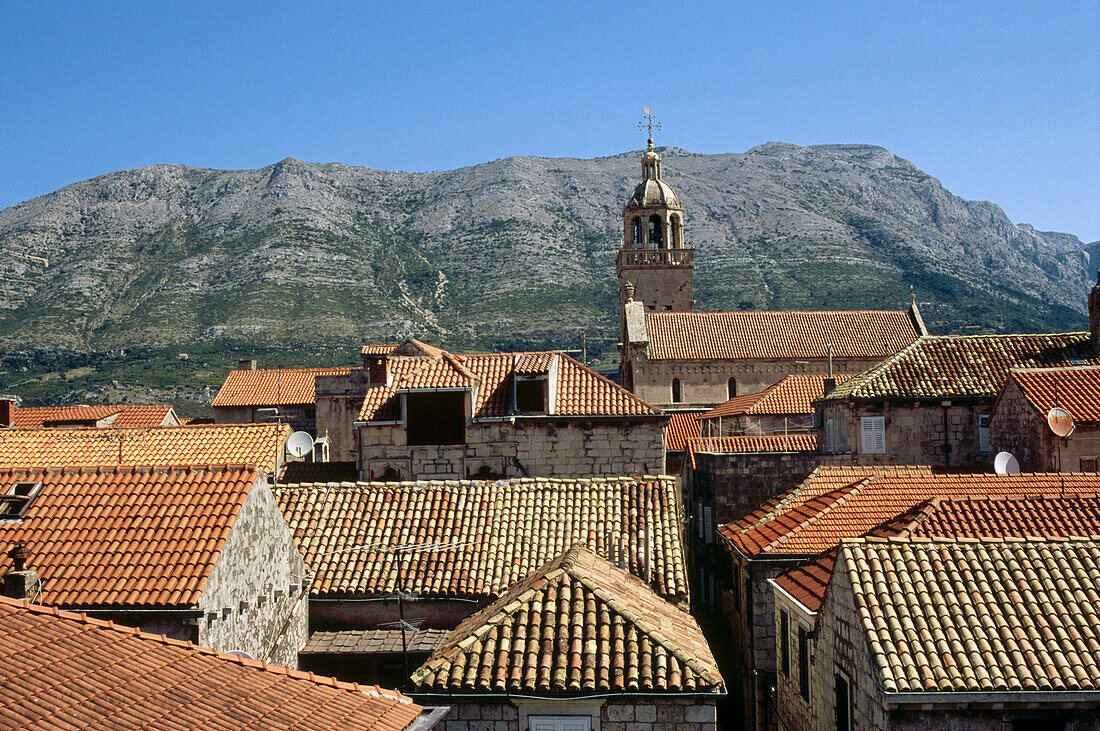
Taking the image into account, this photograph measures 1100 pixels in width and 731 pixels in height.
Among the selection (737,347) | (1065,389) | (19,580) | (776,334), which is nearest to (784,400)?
(737,347)

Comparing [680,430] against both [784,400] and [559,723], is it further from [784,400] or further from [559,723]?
[559,723]

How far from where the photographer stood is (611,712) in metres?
11.4

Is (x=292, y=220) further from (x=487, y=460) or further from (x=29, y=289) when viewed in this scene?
(x=487, y=460)

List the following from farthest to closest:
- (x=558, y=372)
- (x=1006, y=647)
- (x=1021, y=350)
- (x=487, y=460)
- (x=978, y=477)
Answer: (x=1021, y=350) → (x=558, y=372) → (x=487, y=460) → (x=978, y=477) → (x=1006, y=647)

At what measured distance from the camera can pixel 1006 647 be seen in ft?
36.6

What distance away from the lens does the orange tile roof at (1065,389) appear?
81.1 feet

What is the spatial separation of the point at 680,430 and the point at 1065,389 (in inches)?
765

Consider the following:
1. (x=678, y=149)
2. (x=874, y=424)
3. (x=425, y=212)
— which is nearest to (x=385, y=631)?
(x=874, y=424)

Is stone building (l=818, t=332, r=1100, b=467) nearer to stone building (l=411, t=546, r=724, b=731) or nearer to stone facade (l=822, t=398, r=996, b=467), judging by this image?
stone facade (l=822, t=398, r=996, b=467)

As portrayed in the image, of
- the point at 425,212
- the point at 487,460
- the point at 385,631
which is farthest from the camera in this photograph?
the point at 425,212

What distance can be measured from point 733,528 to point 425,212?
388ft

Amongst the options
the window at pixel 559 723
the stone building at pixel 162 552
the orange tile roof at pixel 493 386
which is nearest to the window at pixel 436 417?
the orange tile roof at pixel 493 386

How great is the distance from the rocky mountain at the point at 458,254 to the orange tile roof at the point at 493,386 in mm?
60773

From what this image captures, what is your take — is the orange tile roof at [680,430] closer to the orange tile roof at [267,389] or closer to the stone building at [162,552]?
the orange tile roof at [267,389]
